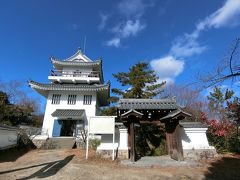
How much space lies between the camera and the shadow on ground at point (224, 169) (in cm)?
660

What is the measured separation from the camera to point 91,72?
83.5 feet

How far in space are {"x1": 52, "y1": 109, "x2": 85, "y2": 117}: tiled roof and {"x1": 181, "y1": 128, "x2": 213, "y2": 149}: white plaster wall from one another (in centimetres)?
1227

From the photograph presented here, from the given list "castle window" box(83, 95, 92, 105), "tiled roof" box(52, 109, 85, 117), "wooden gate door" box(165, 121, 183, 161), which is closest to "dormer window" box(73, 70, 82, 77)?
"castle window" box(83, 95, 92, 105)

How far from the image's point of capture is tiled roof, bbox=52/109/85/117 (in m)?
19.1

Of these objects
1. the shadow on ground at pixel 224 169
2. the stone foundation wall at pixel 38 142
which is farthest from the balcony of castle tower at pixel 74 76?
the shadow on ground at pixel 224 169

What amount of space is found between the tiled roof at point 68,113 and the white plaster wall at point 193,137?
12274mm

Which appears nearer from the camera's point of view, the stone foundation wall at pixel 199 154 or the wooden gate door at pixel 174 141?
the wooden gate door at pixel 174 141

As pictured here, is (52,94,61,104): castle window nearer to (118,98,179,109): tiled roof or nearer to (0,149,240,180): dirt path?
(118,98,179,109): tiled roof

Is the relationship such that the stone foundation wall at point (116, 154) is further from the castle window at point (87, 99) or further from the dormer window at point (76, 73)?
the dormer window at point (76, 73)

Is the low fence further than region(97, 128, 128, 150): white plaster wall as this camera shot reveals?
Yes

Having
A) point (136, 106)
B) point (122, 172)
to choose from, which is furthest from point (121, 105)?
point (122, 172)

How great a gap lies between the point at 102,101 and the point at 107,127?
54.8ft

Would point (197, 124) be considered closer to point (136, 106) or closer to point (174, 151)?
point (174, 151)

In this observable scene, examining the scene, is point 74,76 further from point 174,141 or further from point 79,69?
point 174,141
